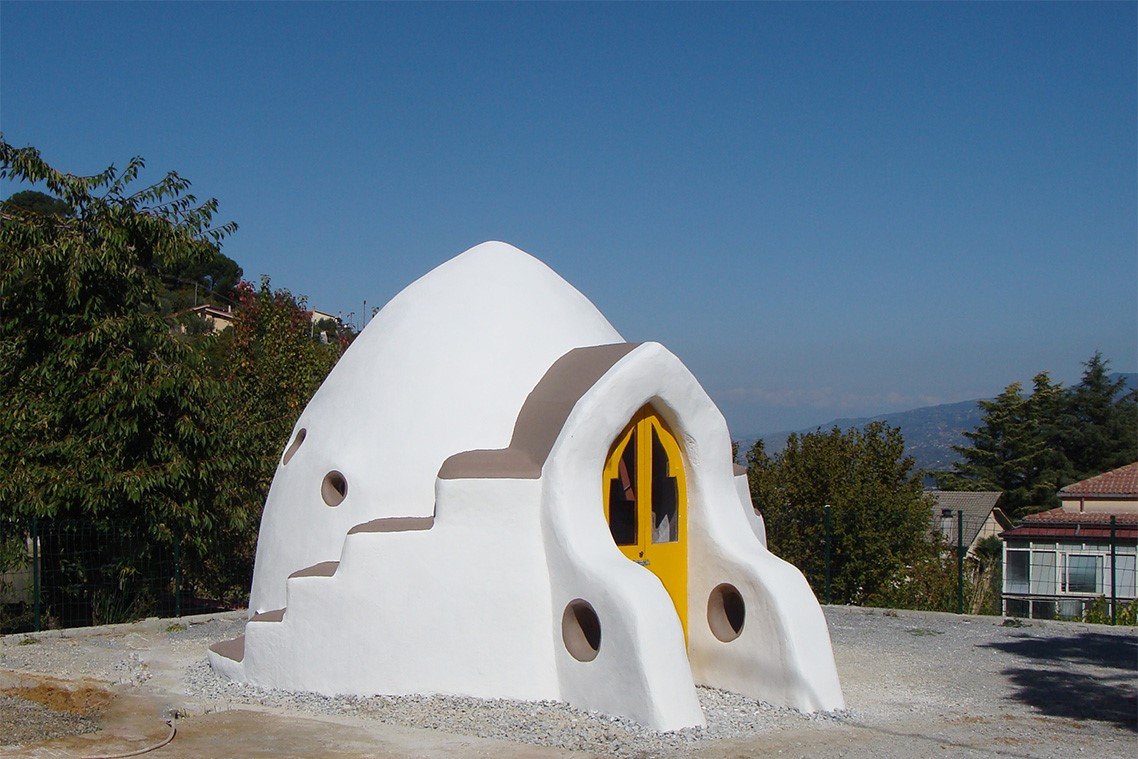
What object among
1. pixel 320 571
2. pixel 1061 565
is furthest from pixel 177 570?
pixel 1061 565

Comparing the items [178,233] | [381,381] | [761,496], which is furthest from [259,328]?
[381,381]

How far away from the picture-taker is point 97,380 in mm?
13430

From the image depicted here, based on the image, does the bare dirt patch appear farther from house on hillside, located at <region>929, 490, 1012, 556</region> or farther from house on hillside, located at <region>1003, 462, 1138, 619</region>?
house on hillside, located at <region>929, 490, 1012, 556</region>

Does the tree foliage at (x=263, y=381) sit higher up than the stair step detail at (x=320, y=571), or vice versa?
the tree foliage at (x=263, y=381)

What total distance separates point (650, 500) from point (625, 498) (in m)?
0.22

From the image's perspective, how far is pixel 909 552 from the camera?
62.6 feet

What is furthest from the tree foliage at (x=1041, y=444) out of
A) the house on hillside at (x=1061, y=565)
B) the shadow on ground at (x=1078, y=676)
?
the shadow on ground at (x=1078, y=676)

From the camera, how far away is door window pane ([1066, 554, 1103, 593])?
25375 mm

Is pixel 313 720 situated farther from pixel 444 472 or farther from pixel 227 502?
pixel 227 502

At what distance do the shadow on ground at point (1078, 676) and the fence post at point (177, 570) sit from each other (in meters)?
9.63

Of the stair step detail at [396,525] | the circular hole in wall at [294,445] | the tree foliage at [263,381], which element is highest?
the tree foliage at [263,381]

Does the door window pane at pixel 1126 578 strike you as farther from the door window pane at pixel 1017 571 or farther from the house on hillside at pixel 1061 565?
the door window pane at pixel 1017 571

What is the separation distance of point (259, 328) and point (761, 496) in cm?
953

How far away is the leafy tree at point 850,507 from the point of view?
Result: 18.8 m
